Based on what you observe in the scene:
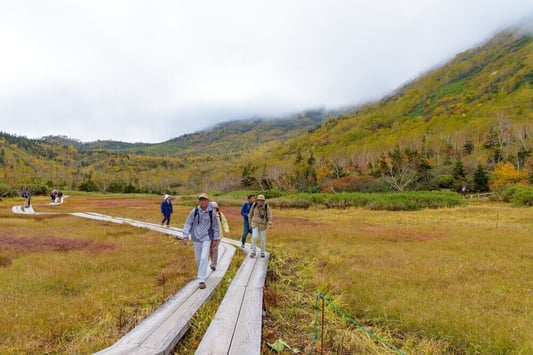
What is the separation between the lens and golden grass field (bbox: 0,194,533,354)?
20.4 feet

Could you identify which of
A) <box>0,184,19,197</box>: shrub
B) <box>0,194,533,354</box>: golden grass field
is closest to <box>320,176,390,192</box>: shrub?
<box>0,194,533,354</box>: golden grass field

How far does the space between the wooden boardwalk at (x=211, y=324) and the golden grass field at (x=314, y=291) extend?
0.45 m

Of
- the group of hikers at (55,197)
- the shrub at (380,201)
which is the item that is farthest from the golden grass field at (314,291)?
the group of hikers at (55,197)

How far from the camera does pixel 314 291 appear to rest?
9.47 meters

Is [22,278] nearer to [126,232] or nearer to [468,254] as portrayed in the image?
[126,232]

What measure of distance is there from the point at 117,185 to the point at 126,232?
340ft

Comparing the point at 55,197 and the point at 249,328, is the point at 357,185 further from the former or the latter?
the point at 249,328

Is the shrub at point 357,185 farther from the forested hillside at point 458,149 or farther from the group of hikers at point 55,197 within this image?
the group of hikers at point 55,197

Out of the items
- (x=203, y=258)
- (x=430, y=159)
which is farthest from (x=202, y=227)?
(x=430, y=159)

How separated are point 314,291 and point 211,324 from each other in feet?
14.2

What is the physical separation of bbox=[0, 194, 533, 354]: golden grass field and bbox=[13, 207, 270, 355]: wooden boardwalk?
445 mm

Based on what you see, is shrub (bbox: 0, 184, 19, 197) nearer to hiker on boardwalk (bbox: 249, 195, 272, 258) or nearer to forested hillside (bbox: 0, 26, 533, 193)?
forested hillside (bbox: 0, 26, 533, 193)

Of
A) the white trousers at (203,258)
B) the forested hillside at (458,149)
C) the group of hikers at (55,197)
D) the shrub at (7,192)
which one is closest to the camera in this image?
the white trousers at (203,258)

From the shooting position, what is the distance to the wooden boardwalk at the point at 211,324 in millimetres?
5020
